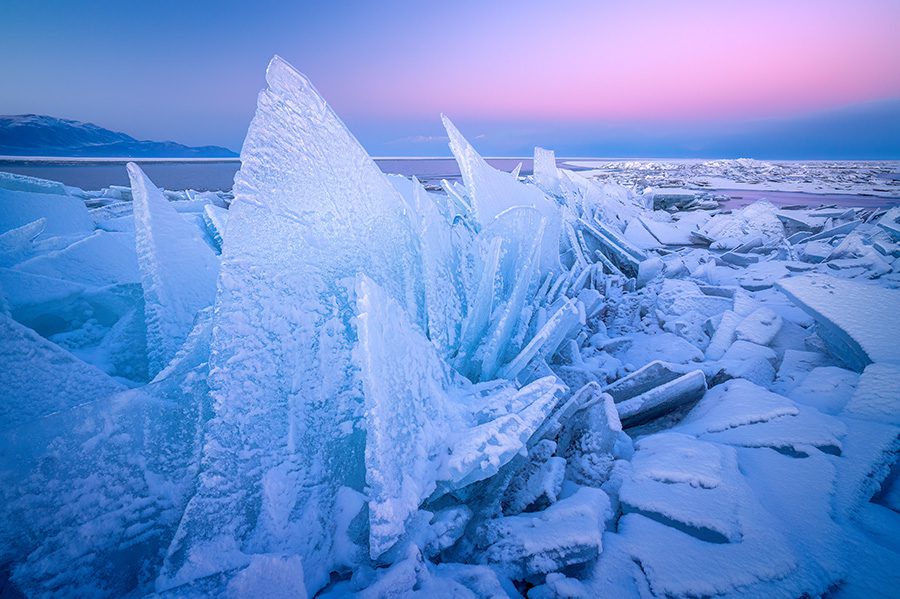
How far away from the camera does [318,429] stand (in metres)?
1.06

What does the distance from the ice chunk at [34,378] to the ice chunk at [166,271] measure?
0.28 metres

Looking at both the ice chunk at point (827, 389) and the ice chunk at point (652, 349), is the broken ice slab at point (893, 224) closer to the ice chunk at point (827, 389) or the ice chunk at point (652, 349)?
the ice chunk at point (652, 349)

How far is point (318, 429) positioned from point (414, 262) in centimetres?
84

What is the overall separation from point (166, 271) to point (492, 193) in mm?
2051

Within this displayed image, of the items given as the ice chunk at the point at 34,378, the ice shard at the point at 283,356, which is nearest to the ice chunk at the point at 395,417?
the ice shard at the point at 283,356

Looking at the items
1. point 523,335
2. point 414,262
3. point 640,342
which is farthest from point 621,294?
point 414,262

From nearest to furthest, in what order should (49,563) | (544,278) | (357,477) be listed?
(49,563)
(357,477)
(544,278)

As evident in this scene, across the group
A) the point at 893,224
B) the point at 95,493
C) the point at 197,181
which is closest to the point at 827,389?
the point at 95,493

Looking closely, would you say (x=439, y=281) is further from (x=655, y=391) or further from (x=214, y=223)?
(x=214, y=223)

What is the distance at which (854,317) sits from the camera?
189 cm

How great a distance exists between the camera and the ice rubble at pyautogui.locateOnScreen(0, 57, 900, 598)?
0.86 metres

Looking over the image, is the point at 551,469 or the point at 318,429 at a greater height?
the point at 318,429

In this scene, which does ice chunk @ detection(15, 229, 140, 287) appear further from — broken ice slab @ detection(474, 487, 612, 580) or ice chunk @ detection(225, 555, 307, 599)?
broken ice slab @ detection(474, 487, 612, 580)

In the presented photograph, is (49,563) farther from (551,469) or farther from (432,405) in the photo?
(551,469)
